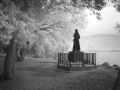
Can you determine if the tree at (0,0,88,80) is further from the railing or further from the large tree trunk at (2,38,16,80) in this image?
the railing

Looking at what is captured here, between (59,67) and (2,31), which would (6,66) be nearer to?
(2,31)

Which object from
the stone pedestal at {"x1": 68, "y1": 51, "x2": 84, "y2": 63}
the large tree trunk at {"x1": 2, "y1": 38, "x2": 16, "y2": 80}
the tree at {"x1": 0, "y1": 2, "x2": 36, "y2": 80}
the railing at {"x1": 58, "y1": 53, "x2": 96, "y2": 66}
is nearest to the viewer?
the tree at {"x1": 0, "y1": 2, "x2": 36, "y2": 80}

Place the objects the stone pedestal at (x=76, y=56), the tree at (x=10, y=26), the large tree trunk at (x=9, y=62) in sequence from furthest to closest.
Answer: the stone pedestal at (x=76, y=56) < the large tree trunk at (x=9, y=62) < the tree at (x=10, y=26)

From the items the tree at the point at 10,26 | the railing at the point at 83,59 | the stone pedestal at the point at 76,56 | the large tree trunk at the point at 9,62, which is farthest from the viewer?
the railing at the point at 83,59

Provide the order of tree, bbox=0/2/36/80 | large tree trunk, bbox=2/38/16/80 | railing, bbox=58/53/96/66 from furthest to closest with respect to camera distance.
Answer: railing, bbox=58/53/96/66 < large tree trunk, bbox=2/38/16/80 < tree, bbox=0/2/36/80

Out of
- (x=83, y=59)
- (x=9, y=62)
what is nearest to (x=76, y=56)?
(x=83, y=59)

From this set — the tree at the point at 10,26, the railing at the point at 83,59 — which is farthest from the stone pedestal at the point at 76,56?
the tree at the point at 10,26

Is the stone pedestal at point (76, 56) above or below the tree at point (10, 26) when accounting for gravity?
below

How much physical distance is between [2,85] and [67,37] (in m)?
14.0

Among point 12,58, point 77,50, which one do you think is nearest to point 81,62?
point 77,50

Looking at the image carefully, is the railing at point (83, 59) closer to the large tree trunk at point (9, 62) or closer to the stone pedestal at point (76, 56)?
the stone pedestal at point (76, 56)

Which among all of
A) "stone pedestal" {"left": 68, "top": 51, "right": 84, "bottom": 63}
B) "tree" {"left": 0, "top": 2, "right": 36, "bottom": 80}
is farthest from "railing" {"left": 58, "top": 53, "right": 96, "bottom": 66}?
"tree" {"left": 0, "top": 2, "right": 36, "bottom": 80}

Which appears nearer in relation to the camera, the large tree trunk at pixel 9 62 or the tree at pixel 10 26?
the tree at pixel 10 26

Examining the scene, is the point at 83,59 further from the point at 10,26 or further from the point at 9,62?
the point at 10,26
